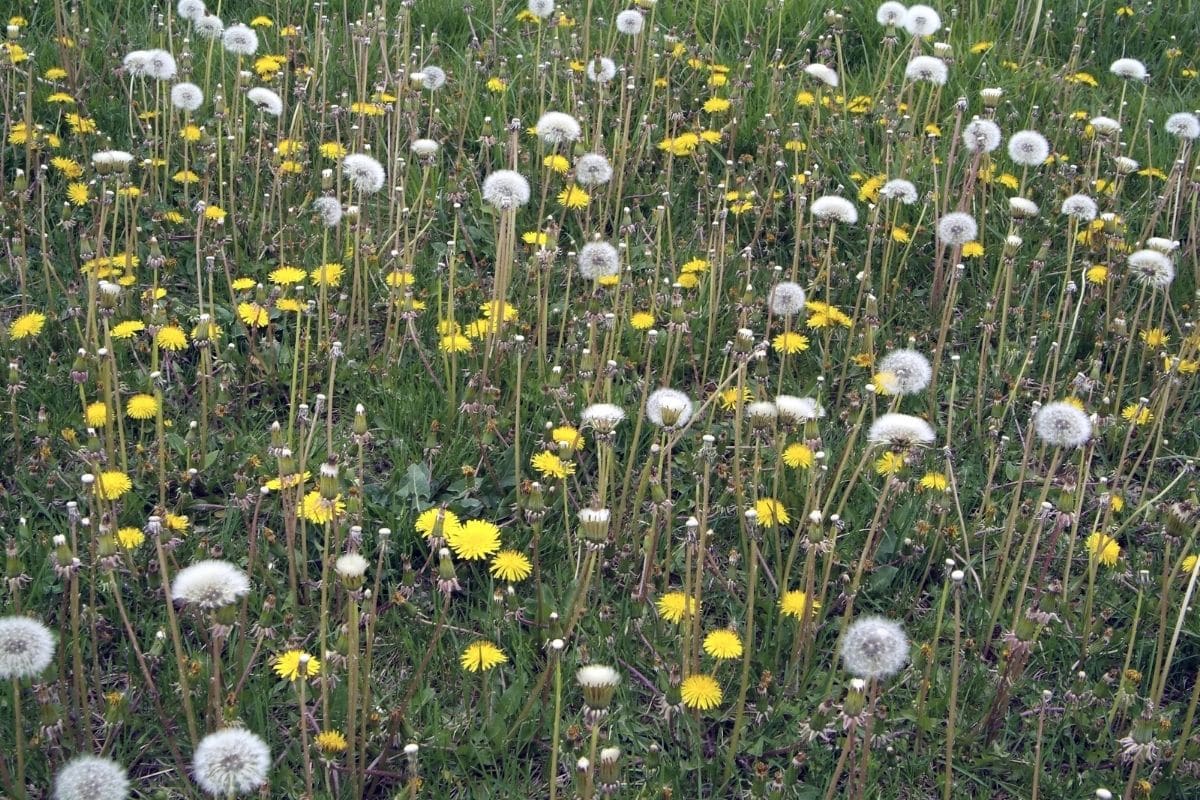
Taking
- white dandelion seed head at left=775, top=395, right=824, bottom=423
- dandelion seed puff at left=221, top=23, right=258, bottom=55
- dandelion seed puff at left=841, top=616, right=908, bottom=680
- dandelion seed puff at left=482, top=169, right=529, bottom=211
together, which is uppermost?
dandelion seed puff at left=221, top=23, right=258, bottom=55

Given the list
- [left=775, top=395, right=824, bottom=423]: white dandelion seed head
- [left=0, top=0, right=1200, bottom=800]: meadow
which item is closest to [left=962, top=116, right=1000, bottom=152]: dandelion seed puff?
[left=0, top=0, right=1200, bottom=800]: meadow

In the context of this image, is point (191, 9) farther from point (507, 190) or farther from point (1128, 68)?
point (1128, 68)

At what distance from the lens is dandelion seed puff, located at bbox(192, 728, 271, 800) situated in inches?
63.2

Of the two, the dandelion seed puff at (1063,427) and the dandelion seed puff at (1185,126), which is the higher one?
the dandelion seed puff at (1185,126)

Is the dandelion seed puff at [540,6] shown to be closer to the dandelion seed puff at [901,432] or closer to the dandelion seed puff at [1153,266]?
the dandelion seed puff at [1153,266]

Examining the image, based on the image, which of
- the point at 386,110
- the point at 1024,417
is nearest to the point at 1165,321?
the point at 1024,417

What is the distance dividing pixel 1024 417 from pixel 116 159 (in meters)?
2.18

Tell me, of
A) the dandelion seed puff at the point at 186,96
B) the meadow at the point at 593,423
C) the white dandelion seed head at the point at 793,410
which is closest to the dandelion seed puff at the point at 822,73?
the meadow at the point at 593,423

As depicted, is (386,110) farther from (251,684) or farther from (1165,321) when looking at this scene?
(1165,321)

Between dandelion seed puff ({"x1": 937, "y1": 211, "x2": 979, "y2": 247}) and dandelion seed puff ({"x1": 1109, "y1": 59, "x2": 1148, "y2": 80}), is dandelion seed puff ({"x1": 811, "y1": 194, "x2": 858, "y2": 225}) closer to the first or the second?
dandelion seed puff ({"x1": 937, "y1": 211, "x2": 979, "y2": 247})

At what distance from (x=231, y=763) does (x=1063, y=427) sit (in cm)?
148

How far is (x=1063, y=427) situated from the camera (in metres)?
2.15

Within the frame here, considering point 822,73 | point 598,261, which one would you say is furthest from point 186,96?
point 822,73

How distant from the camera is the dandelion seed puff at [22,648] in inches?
67.3
